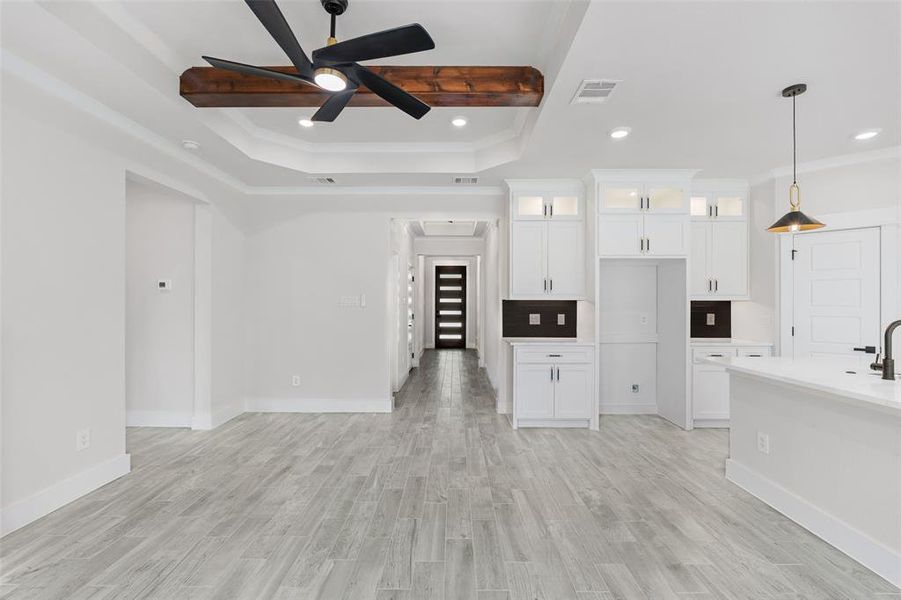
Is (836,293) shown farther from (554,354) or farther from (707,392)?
(554,354)

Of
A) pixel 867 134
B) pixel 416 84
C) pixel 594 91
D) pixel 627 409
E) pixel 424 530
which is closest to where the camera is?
Answer: pixel 424 530

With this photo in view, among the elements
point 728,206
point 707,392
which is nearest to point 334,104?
point 728,206

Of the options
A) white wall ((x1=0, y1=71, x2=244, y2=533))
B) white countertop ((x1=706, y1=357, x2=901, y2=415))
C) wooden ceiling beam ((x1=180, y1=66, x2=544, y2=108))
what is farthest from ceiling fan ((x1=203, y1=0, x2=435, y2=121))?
white countertop ((x1=706, y1=357, x2=901, y2=415))

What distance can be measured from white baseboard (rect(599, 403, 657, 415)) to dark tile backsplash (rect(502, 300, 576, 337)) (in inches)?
37.4

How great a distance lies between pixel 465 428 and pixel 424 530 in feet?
6.43

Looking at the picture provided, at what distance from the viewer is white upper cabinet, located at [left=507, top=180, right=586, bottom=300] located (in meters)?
4.59

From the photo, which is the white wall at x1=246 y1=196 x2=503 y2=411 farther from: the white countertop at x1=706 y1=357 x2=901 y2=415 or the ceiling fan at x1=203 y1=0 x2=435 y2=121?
the white countertop at x1=706 y1=357 x2=901 y2=415

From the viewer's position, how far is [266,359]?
5.04 m

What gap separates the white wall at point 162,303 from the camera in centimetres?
435

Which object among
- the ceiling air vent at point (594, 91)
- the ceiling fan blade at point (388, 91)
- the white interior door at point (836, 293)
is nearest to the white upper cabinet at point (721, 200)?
the white interior door at point (836, 293)

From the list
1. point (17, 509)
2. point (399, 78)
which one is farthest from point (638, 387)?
point (17, 509)

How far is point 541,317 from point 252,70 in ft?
12.8

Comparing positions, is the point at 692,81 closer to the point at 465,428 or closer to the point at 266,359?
the point at 465,428

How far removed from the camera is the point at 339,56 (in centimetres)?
202
